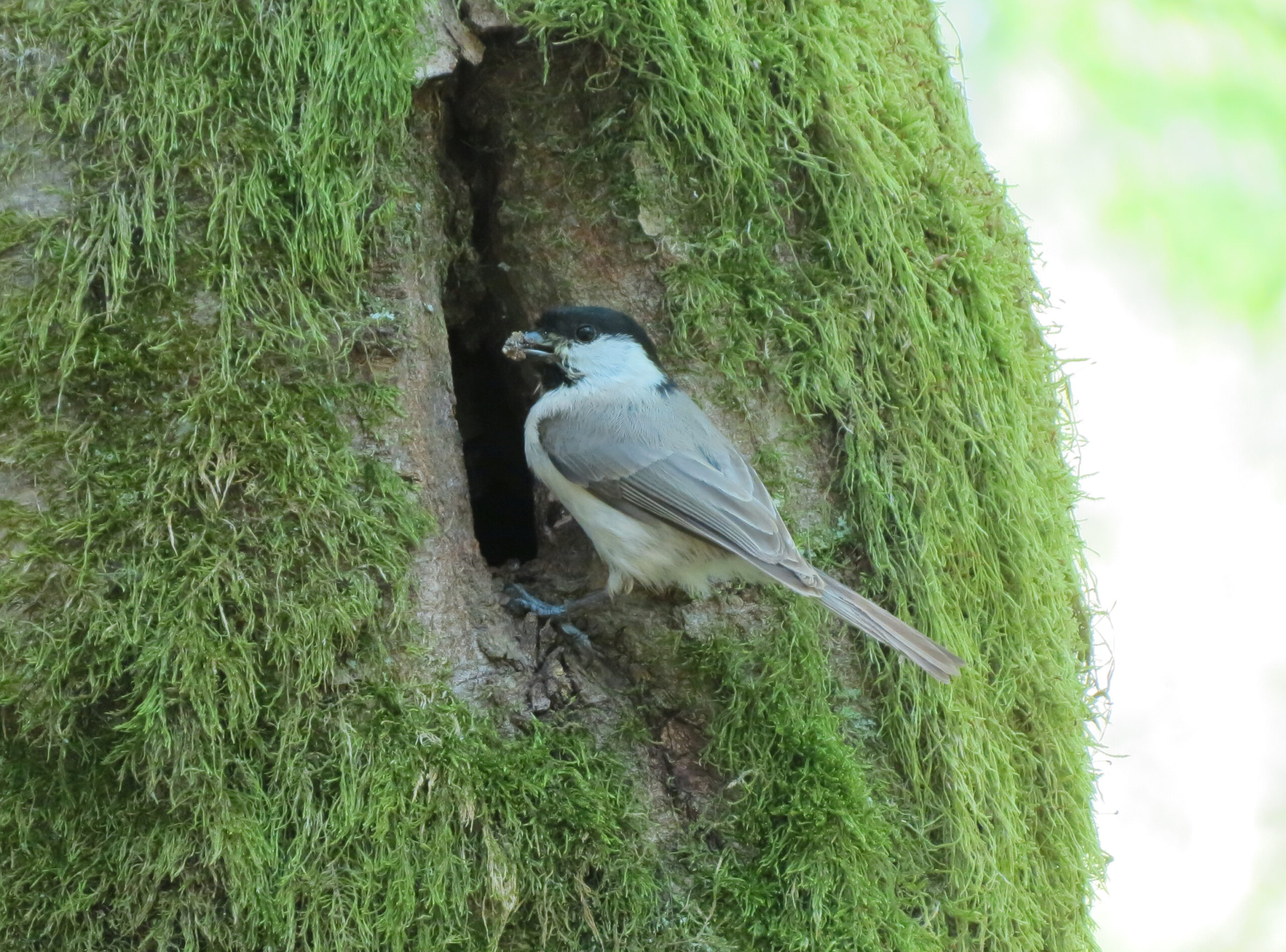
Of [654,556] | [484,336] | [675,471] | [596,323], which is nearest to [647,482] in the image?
[675,471]

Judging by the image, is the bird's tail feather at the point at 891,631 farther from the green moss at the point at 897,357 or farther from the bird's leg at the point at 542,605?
the bird's leg at the point at 542,605

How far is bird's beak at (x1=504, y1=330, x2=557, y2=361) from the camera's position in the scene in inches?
95.4

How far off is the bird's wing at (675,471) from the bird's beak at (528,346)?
0.16 meters

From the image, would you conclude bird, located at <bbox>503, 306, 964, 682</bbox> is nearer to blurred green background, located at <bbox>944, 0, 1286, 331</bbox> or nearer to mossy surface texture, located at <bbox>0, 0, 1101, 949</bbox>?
mossy surface texture, located at <bbox>0, 0, 1101, 949</bbox>

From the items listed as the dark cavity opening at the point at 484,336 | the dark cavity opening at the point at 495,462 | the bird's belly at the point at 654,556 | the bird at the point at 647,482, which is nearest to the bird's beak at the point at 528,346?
the bird at the point at 647,482

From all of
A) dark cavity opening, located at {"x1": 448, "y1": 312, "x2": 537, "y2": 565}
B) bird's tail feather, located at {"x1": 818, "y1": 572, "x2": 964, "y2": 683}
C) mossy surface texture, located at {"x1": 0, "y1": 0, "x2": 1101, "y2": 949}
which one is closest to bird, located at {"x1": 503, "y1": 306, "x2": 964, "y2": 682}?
bird's tail feather, located at {"x1": 818, "y1": 572, "x2": 964, "y2": 683}

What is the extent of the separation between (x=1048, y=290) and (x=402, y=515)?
1673 mm

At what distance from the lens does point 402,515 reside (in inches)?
73.2

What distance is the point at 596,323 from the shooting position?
225 centimetres

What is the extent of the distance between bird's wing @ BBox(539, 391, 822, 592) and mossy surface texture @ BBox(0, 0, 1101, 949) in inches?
6.3

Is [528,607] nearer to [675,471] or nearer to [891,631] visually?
[675,471]

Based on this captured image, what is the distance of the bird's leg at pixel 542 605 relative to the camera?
2041 mm

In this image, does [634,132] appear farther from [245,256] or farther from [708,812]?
[708,812]

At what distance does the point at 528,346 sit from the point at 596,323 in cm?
25
